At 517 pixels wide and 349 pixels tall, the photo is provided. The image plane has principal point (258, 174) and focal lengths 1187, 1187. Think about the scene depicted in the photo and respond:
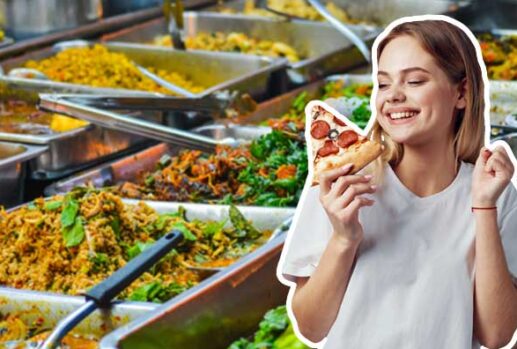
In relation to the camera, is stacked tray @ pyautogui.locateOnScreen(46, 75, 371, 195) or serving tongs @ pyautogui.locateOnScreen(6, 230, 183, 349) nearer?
serving tongs @ pyautogui.locateOnScreen(6, 230, 183, 349)

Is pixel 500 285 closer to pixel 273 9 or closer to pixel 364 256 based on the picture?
pixel 364 256

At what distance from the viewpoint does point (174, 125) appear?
14.1 ft

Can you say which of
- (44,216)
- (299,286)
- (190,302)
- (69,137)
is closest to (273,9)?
(69,137)

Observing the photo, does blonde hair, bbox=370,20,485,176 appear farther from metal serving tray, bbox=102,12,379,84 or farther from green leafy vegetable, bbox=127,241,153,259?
metal serving tray, bbox=102,12,379,84

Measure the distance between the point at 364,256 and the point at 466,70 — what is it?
30cm

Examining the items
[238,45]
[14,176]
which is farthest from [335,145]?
[238,45]

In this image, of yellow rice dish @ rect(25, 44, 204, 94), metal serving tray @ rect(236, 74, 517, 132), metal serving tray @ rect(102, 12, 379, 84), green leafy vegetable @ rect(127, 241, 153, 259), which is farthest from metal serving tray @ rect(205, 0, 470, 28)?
green leafy vegetable @ rect(127, 241, 153, 259)

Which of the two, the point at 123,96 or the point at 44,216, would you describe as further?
the point at 123,96

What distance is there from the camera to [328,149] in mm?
1634

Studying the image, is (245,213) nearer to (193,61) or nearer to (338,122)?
(338,122)

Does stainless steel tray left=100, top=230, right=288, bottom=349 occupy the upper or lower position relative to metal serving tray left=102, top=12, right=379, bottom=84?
lower

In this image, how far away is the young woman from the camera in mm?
1606

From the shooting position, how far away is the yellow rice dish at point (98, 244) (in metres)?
2.90

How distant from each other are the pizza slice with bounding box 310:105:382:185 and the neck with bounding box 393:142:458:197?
0.08 metres
